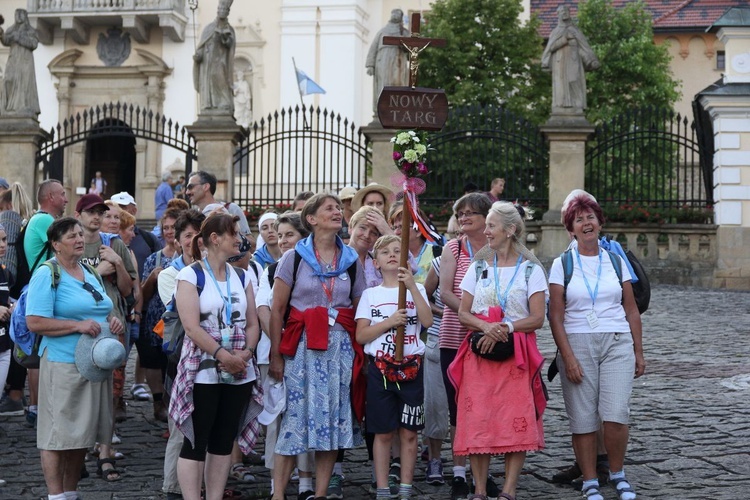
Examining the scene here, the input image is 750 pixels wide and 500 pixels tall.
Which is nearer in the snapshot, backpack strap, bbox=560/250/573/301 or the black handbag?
the black handbag

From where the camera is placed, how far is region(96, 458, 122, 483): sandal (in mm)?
8047

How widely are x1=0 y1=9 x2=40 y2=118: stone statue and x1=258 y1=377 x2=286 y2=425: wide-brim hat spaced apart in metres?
15.6

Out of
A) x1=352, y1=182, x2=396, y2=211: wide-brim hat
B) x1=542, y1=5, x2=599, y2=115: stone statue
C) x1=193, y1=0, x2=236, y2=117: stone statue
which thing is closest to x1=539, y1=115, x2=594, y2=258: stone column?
x1=542, y1=5, x2=599, y2=115: stone statue

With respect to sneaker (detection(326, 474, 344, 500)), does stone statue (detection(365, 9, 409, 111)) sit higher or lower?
higher

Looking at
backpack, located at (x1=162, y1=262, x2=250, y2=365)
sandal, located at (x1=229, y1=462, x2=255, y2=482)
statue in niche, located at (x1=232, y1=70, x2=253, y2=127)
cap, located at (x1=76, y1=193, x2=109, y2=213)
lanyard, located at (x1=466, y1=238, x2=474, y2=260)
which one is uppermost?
statue in niche, located at (x1=232, y1=70, x2=253, y2=127)

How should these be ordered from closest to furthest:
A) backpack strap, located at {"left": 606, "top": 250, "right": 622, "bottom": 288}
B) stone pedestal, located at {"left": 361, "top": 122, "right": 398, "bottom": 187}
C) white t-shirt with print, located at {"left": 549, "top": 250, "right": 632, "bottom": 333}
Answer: white t-shirt with print, located at {"left": 549, "top": 250, "right": 632, "bottom": 333} < backpack strap, located at {"left": 606, "top": 250, "right": 622, "bottom": 288} < stone pedestal, located at {"left": 361, "top": 122, "right": 398, "bottom": 187}

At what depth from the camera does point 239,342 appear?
6.93 metres

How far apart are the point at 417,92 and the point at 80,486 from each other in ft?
11.1

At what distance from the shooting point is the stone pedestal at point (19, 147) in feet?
72.9

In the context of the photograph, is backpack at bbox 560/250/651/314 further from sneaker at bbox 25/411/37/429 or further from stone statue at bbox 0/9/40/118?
stone statue at bbox 0/9/40/118

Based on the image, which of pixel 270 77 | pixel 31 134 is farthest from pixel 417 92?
pixel 270 77

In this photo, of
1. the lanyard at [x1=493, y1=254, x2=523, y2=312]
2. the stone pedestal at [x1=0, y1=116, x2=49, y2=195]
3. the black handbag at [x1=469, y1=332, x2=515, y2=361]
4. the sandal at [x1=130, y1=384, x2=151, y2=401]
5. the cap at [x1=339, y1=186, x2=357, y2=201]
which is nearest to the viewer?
the black handbag at [x1=469, y1=332, x2=515, y2=361]

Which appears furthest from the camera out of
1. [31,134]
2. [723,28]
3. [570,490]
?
[31,134]

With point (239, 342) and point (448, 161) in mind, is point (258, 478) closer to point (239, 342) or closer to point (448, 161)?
point (239, 342)
